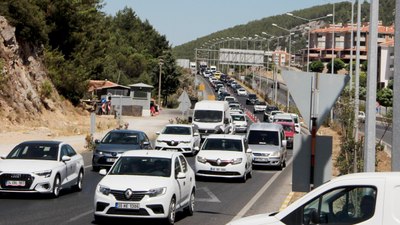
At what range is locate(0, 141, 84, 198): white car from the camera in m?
19.5

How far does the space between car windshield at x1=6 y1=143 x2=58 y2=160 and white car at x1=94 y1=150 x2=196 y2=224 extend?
427 cm

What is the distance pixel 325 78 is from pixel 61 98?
5801 cm

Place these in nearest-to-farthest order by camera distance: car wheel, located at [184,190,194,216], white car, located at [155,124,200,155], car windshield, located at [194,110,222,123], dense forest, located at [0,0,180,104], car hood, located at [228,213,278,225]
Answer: car hood, located at [228,213,278,225], car wheel, located at [184,190,194,216], white car, located at [155,124,200,155], car windshield, located at [194,110,222,123], dense forest, located at [0,0,180,104]

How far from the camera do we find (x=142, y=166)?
56.0 feet

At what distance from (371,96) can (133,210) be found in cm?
569

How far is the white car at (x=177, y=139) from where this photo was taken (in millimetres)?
37781

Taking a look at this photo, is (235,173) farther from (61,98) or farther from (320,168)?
(61,98)

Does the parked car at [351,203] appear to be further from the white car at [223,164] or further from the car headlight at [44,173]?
the white car at [223,164]

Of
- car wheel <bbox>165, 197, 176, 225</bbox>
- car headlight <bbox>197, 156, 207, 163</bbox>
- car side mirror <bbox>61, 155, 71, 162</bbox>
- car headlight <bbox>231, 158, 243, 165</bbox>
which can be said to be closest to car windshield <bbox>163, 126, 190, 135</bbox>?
car headlight <bbox>197, 156, 207, 163</bbox>

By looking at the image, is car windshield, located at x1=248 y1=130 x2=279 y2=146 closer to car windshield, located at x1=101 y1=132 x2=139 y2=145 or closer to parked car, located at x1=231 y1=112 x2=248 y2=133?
car windshield, located at x1=101 y1=132 x2=139 y2=145

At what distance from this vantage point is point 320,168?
11.1 metres

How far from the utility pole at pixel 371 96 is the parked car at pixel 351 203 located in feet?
12.6

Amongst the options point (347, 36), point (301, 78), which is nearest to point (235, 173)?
point (301, 78)

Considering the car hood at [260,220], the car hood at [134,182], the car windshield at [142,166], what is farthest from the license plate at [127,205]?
the car hood at [260,220]
